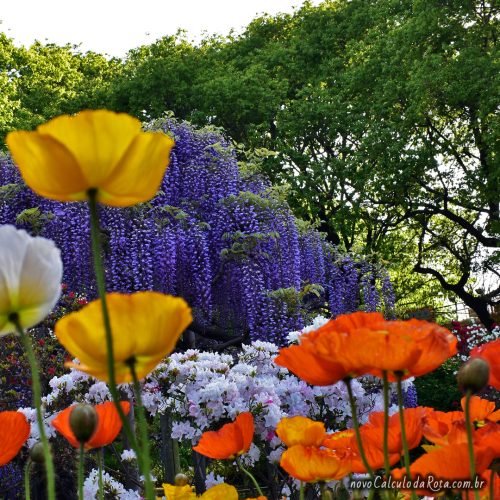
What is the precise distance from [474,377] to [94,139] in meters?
0.42

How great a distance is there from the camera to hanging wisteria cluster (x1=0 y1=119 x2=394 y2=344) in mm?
9234

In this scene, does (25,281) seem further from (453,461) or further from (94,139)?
(453,461)

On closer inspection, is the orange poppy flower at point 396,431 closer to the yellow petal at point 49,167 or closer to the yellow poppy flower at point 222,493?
the yellow poppy flower at point 222,493

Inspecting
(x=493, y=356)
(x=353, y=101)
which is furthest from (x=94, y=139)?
(x=353, y=101)

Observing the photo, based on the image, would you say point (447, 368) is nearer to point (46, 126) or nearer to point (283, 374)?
point (283, 374)

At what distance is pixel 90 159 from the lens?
2.33 ft

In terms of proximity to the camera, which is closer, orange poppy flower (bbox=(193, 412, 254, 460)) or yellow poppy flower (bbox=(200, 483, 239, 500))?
yellow poppy flower (bbox=(200, 483, 239, 500))

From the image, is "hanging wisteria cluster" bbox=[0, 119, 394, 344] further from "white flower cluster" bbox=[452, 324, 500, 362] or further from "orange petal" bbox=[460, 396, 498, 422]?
"orange petal" bbox=[460, 396, 498, 422]

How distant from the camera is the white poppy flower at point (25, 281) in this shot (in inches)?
29.5

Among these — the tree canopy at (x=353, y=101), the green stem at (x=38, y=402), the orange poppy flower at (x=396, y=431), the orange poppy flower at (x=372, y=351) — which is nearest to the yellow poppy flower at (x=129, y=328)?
the green stem at (x=38, y=402)

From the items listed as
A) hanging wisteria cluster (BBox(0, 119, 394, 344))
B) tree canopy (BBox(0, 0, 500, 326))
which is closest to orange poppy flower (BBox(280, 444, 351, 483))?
hanging wisteria cluster (BBox(0, 119, 394, 344))

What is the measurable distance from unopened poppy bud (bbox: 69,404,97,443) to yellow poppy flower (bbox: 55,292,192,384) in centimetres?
6

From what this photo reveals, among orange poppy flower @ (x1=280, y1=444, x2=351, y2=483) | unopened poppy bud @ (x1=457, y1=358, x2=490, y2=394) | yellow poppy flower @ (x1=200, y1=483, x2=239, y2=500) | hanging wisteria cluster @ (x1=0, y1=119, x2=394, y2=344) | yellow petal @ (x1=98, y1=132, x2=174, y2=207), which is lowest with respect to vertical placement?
yellow poppy flower @ (x1=200, y1=483, x2=239, y2=500)

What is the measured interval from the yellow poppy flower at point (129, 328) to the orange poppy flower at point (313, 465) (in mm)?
456
